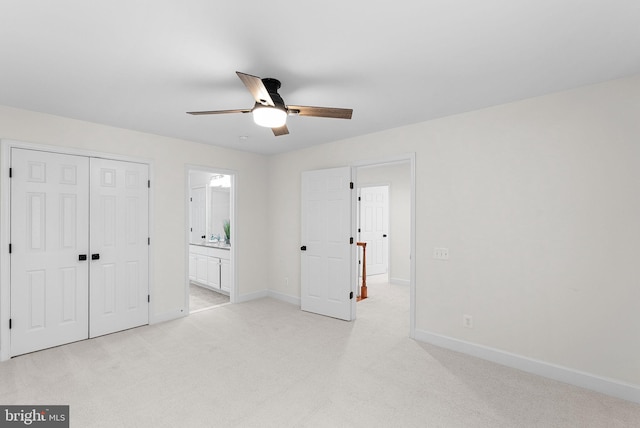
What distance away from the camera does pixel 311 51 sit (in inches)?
79.1

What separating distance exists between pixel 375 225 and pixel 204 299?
4.08 metres

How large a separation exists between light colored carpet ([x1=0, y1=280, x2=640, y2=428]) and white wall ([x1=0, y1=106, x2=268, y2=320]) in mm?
869

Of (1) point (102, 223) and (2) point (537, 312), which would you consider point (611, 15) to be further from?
(1) point (102, 223)

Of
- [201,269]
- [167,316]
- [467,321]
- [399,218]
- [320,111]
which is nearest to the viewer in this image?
[320,111]

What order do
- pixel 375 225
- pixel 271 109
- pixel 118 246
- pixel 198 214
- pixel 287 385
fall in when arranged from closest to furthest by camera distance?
pixel 271 109 < pixel 287 385 < pixel 118 246 < pixel 198 214 < pixel 375 225

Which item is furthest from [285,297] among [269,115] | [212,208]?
[269,115]

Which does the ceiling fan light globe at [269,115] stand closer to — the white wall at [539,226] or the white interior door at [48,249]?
the white wall at [539,226]

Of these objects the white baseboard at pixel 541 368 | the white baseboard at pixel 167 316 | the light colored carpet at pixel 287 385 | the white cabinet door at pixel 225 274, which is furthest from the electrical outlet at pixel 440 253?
the white baseboard at pixel 167 316

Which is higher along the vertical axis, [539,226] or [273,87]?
[273,87]

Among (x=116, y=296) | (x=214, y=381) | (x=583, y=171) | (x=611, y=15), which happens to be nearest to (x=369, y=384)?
(x=214, y=381)

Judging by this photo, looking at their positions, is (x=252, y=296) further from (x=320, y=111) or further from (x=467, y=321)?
(x=320, y=111)

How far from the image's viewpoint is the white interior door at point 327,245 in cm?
423

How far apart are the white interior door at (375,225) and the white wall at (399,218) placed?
623 millimetres

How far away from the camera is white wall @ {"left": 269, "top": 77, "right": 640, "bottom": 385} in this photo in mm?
2422
